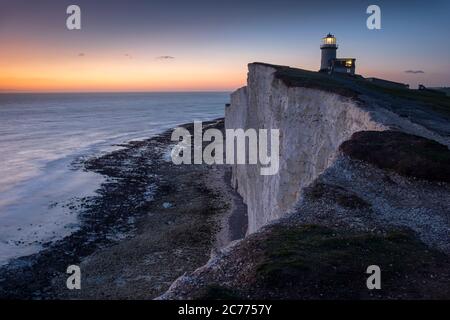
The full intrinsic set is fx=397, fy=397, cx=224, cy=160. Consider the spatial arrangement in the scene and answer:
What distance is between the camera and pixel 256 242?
30.3 ft

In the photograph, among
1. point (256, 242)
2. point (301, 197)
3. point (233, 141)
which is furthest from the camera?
point (233, 141)

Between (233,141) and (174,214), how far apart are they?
1707 cm

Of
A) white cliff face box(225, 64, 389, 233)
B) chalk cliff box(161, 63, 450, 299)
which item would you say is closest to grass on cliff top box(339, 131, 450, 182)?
chalk cliff box(161, 63, 450, 299)

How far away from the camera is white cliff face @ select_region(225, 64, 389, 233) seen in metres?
20.2

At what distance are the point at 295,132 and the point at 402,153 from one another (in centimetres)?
1116

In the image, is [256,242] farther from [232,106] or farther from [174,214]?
[232,106]

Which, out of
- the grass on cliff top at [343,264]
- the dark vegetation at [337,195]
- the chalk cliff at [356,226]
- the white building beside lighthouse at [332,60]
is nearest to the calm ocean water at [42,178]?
the chalk cliff at [356,226]

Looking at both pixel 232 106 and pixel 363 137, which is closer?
pixel 363 137

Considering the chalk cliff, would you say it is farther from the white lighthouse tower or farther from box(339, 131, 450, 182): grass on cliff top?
the white lighthouse tower

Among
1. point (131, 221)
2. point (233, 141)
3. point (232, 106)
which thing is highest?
point (232, 106)

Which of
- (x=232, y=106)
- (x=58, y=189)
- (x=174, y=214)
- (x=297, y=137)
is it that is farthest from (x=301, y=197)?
(x=232, y=106)

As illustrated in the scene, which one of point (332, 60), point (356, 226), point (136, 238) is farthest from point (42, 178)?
point (356, 226)

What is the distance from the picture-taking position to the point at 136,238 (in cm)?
2725

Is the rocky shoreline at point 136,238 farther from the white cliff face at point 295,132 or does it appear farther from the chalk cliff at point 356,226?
the chalk cliff at point 356,226
